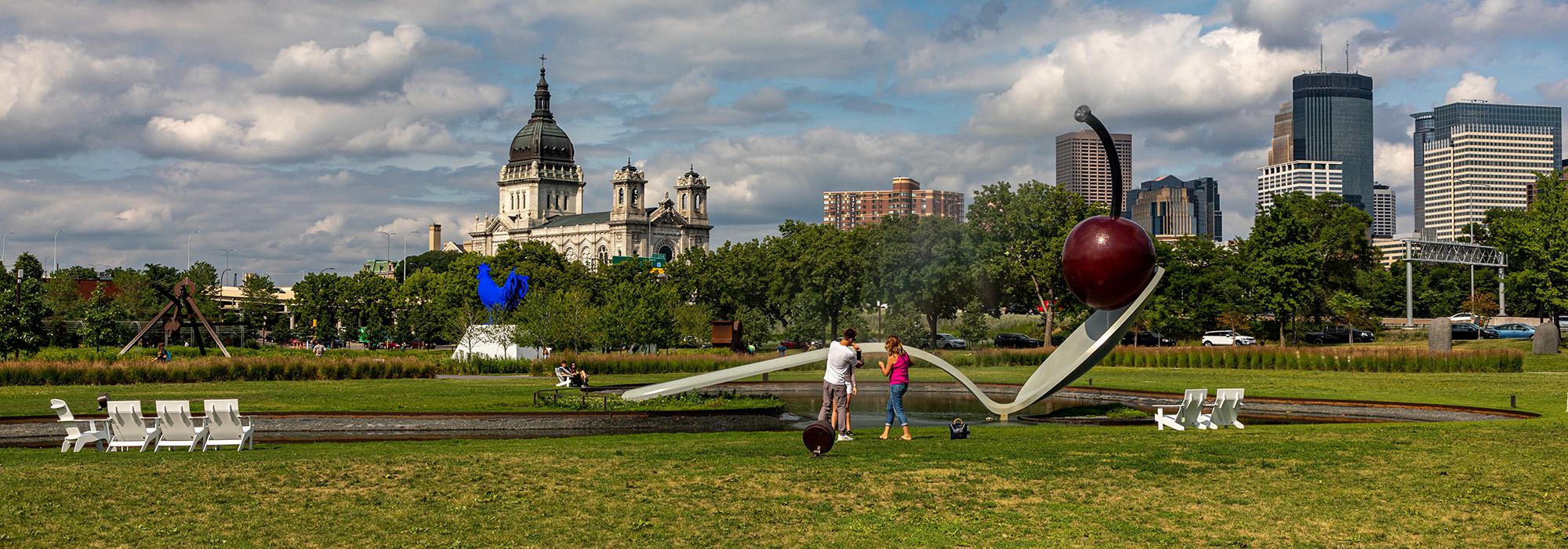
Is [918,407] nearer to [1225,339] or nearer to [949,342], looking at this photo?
[1225,339]

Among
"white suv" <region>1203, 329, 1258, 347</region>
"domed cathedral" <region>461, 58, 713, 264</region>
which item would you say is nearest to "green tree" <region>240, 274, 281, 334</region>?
"domed cathedral" <region>461, 58, 713, 264</region>

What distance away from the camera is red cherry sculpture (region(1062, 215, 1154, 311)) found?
73.8 ft

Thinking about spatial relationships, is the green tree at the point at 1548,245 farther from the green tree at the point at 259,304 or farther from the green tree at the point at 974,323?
the green tree at the point at 259,304

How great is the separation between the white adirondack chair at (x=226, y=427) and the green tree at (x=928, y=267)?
177ft

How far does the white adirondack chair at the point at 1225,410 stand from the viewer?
20766mm

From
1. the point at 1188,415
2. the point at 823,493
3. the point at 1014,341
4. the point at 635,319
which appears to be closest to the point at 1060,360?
the point at 1188,415

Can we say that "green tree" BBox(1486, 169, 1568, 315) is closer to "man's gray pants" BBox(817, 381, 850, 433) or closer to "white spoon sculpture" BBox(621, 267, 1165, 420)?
"white spoon sculpture" BBox(621, 267, 1165, 420)

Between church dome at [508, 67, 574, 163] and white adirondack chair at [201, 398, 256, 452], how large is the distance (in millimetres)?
179271

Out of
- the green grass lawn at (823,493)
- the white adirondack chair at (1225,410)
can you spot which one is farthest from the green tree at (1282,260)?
the green grass lawn at (823,493)

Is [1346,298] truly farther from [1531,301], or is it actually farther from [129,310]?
[129,310]

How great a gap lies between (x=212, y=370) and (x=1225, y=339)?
197 feet

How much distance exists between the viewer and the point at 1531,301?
85.0 m

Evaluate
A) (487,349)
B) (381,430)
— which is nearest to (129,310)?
(487,349)

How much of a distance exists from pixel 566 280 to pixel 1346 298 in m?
54.8
